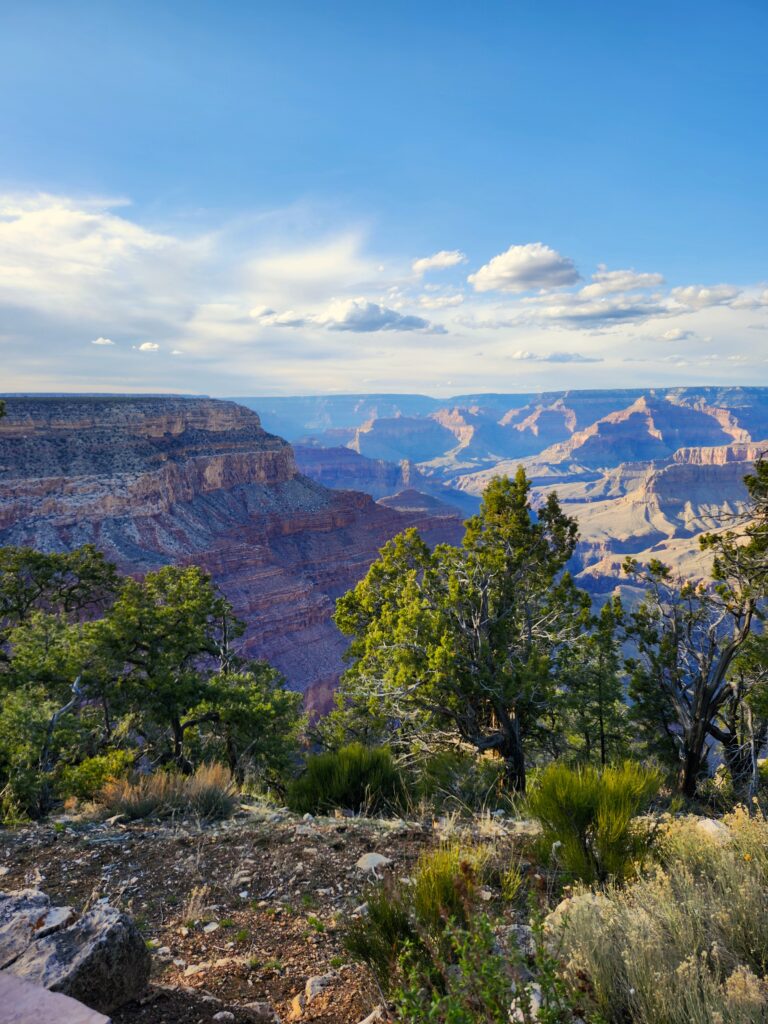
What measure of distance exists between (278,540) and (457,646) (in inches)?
2737

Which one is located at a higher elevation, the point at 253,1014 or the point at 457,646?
the point at 253,1014

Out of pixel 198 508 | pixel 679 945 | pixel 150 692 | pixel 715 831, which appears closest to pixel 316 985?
pixel 679 945

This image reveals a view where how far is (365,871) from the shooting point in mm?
4941

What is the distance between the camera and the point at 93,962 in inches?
119

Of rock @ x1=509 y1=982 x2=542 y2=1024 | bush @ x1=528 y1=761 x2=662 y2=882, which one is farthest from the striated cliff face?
rock @ x1=509 y1=982 x2=542 y2=1024

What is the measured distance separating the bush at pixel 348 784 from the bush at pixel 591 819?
2905 mm

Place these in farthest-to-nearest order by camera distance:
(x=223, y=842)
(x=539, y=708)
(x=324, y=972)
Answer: (x=539, y=708) → (x=223, y=842) → (x=324, y=972)

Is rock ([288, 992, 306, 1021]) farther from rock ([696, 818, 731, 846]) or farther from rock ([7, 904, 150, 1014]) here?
rock ([696, 818, 731, 846])

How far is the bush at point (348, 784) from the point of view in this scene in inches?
Answer: 287

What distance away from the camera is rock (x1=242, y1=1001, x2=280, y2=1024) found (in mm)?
3062

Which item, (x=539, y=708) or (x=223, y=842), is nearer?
(x=223, y=842)

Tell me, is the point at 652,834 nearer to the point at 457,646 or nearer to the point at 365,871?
the point at 365,871

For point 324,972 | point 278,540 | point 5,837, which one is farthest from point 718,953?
point 278,540

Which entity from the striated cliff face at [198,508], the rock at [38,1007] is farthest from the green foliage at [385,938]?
the striated cliff face at [198,508]
